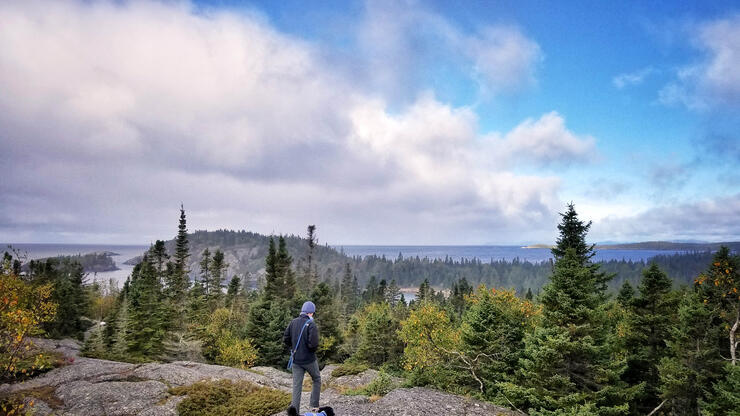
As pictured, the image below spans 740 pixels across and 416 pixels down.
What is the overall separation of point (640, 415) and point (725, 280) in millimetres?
14697

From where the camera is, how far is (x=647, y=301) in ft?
101

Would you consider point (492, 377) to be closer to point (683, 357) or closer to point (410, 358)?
point (410, 358)

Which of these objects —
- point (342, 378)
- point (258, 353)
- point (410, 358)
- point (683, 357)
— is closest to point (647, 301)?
point (683, 357)

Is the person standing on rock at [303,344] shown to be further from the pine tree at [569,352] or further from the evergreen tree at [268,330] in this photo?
the evergreen tree at [268,330]

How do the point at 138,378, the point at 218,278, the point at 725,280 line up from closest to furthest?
the point at 138,378
the point at 725,280
the point at 218,278

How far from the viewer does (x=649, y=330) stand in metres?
30.3

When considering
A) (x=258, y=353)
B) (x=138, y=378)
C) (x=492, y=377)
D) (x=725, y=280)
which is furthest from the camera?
(x=258, y=353)

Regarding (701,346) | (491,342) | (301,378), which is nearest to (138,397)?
(301,378)

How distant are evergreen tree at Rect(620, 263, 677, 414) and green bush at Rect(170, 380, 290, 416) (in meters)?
31.5

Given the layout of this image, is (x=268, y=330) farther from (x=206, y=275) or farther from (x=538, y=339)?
(x=538, y=339)

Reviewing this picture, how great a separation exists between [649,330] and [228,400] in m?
35.7

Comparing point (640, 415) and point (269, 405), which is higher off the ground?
point (269, 405)

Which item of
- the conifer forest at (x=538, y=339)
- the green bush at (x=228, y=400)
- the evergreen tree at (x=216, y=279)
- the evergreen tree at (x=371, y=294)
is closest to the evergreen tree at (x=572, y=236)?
the conifer forest at (x=538, y=339)

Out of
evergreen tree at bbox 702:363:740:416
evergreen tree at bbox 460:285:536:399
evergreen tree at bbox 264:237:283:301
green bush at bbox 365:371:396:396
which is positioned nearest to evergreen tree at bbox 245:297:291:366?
evergreen tree at bbox 264:237:283:301
